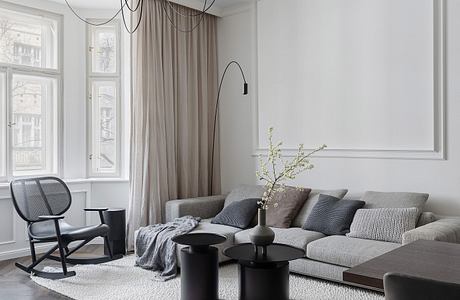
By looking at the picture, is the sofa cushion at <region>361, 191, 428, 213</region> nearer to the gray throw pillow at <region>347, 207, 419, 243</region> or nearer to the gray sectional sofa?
the gray sectional sofa

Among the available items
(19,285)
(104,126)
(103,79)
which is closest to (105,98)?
(103,79)

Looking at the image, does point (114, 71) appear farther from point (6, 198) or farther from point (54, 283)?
point (54, 283)

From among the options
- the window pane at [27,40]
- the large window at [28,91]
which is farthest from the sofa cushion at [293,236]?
the window pane at [27,40]

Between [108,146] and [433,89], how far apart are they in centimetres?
383

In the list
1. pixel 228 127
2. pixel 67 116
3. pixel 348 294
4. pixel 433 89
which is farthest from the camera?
pixel 228 127

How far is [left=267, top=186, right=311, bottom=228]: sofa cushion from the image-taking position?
14.9 feet

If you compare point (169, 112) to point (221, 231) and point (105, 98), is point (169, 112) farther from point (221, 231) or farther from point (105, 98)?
point (221, 231)

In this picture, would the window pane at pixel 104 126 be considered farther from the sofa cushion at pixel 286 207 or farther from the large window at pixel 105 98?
the sofa cushion at pixel 286 207

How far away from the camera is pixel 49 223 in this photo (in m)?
4.54

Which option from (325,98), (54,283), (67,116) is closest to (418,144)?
(325,98)

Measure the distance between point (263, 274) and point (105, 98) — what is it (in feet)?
11.8

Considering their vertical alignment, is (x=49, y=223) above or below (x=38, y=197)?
below

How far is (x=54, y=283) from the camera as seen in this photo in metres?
3.95

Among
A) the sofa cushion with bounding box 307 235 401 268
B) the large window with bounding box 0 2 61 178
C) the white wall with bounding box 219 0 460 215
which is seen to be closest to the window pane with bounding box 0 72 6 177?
the large window with bounding box 0 2 61 178
